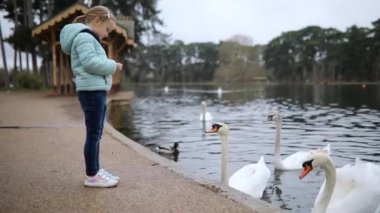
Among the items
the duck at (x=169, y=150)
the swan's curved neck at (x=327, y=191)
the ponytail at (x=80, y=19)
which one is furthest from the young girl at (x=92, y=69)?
the duck at (x=169, y=150)

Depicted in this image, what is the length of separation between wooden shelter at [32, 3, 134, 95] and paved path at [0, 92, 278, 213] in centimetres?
1750

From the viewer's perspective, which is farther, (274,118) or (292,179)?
(274,118)

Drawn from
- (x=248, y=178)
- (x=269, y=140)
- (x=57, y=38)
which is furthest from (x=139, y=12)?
(x=248, y=178)

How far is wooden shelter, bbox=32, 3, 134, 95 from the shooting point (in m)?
24.8

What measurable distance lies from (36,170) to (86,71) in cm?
180

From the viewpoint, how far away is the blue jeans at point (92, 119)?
486 centimetres

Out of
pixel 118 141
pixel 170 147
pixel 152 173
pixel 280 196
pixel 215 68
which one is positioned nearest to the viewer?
pixel 152 173

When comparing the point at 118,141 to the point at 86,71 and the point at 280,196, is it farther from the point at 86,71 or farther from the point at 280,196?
the point at 86,71

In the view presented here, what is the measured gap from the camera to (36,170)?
596 centimetres

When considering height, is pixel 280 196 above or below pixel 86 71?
below

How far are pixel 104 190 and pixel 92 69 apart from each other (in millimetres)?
1239

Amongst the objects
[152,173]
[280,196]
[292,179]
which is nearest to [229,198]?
[152,173]

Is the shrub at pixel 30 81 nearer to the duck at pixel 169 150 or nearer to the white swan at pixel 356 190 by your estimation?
the duck at pixel 169 150

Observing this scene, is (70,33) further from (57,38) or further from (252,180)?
(57,38)
